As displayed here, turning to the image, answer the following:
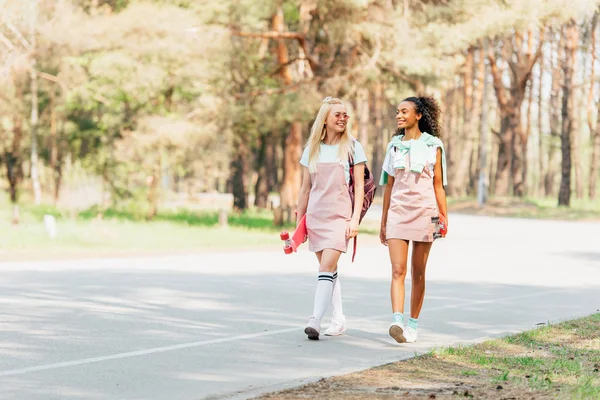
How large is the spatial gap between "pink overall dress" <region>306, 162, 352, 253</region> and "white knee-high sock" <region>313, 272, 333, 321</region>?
268mm

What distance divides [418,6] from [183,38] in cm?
667

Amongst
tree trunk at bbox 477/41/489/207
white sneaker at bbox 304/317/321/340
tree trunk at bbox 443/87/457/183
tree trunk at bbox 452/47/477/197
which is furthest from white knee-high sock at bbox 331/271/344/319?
tree trunk at bbox 443/87/457/183

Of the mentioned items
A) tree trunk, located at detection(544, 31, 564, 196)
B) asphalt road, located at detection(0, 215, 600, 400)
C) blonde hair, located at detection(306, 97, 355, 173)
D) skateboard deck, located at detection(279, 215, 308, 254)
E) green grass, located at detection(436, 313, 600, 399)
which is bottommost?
asphalt road, located at detection(0, 215, 600, 400)

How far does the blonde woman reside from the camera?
31.0 ft

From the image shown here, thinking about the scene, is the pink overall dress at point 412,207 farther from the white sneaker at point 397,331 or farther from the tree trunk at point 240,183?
the tree trunk at point 240,183

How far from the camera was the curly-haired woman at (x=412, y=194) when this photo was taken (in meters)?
9.16

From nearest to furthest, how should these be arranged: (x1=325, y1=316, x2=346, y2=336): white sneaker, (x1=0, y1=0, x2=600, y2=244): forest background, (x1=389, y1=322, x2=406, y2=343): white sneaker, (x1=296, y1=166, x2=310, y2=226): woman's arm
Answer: (x1=389, y1=322, x2=406, y2=343): white sneaker, (x1=296, y1=166, x2=310, y2=226): woman's arm, (x1=325, y1=316, x2=346, y2=336): white sneaker, (x1=0, y1=0, x2=600, y2=244): forest background

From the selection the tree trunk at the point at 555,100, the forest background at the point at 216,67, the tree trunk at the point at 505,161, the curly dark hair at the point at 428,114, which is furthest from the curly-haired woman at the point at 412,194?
the tree trunk at the point at 505,161

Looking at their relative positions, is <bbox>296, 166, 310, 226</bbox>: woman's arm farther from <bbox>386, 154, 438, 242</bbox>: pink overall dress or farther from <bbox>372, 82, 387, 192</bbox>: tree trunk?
<bbox>372, 82, 387, 192</bbox>: tree trunk

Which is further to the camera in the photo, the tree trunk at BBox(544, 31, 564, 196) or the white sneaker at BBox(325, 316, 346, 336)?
the tree trunk at BBox(544, 31, 564, 196)

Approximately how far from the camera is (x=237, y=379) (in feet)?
24.7

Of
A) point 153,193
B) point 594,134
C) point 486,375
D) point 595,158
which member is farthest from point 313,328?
point 594,134

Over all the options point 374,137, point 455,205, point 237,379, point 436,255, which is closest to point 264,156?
point 455,205

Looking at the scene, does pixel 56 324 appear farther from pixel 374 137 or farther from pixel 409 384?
pixel 374 137
